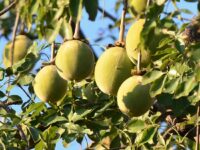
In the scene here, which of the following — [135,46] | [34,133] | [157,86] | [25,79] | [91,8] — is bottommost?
[34,133]

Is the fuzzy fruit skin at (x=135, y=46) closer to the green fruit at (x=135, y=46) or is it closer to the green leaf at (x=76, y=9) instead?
the green fruit at (x=135, y=46)

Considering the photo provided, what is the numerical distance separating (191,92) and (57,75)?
1.23ft

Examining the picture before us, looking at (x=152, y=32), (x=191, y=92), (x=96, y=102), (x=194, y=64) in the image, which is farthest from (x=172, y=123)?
(x=152, y=32)

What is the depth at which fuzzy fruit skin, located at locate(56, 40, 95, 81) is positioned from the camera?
1947 millimetres

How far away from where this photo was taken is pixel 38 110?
228 cm

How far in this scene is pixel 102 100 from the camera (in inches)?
93.6

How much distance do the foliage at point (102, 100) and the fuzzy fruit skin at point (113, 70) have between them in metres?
0.06

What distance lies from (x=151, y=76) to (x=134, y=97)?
0.29 ft

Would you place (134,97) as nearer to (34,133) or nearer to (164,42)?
(164,42)

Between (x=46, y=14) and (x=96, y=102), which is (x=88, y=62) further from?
(x=96, y=102)

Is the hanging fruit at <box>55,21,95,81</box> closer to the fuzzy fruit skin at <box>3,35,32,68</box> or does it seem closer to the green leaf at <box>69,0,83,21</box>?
the green leaf at <box>69,0,83,21</box>

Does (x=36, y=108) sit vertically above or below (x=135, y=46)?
below

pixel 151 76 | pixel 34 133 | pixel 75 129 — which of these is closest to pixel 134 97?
pixel 151 76

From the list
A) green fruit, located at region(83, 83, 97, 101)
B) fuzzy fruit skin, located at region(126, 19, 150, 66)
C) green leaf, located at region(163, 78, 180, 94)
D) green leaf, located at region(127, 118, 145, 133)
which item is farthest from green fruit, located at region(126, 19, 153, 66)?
green fruit, located at region(83, 83, 97, 101)
